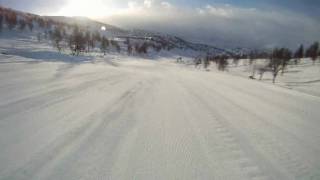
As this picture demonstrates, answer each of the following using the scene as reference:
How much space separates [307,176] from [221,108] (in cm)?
641

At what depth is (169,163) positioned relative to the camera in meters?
5.89

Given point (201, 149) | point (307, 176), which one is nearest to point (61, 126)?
point (201, 149)

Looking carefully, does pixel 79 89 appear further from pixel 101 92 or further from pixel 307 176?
pixel 307 176

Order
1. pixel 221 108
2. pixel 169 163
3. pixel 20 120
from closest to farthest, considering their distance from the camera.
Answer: pixel 169 163
pixel 20 120
pixel 221 108

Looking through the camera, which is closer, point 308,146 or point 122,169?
point 122,169

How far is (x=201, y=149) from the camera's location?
6836mm

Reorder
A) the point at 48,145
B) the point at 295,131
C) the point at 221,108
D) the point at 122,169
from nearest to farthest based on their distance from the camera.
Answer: the point at 122,169, the point at 48,145, the point at 295,131, the point at 221,108

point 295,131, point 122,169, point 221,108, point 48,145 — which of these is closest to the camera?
point 122,169

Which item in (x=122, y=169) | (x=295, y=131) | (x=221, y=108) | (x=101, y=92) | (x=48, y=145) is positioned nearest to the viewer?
(x=122, y=169)

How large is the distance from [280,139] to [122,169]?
15.7 feet

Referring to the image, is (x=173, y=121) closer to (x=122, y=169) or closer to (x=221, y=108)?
(x=221, y=108)

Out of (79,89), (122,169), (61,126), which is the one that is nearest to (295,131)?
(122,169)

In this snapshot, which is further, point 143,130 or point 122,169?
point 143,130

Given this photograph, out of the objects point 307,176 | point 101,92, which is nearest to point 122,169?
point 307,176
